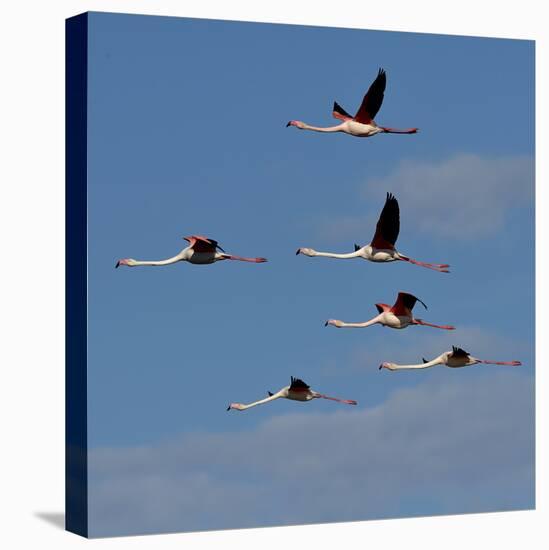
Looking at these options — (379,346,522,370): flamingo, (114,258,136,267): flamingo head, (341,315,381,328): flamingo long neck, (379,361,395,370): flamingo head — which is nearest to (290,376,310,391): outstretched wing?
(341,315,381,328): flamingo long neck

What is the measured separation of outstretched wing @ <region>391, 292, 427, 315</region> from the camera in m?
15.3

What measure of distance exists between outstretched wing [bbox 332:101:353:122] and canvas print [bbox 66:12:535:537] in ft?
0.07

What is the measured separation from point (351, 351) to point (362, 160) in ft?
4.76

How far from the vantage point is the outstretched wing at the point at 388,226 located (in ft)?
50.0

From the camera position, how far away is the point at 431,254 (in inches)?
610

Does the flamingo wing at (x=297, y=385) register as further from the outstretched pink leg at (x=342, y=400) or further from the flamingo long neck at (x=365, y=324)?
the flamingo long neck at (x=365, y=324)

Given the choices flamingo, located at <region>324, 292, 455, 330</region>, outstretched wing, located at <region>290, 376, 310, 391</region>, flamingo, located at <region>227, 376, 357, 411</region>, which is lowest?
flamingo, located at <region>227, 376, 357, 411</region>

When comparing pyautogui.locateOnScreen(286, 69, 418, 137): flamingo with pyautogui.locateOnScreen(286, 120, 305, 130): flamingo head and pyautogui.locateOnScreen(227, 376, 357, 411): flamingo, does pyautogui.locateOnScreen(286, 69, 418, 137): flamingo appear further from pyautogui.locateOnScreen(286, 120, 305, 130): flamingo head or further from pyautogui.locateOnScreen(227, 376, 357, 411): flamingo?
pyautogui.locateOnScreen(227, 376, 357, 411): flamingo

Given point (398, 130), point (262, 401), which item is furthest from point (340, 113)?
point (262, 401)

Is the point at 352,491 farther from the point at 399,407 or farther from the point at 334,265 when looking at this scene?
the point at 334,265

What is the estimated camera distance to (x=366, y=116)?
15.2m

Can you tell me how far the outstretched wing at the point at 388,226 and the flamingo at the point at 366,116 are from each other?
53 cm

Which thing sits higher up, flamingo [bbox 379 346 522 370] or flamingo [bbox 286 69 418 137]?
flamingo [bbox 286 69 418 137]

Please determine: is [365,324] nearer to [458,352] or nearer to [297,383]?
[297,383]
